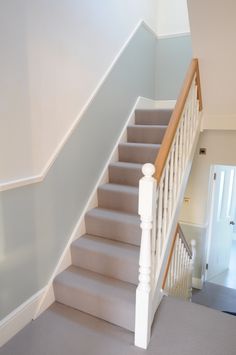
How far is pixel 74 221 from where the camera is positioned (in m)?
2.37

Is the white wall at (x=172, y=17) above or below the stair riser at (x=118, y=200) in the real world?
above

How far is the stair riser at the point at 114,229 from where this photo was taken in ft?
7.42

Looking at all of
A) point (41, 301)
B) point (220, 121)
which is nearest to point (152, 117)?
point (220, 121)

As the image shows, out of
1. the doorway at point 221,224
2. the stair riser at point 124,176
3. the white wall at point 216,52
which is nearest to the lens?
the white wall at point 216,52

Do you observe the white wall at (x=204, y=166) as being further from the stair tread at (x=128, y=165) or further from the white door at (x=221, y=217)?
the stair tread at (x=128, y=165)

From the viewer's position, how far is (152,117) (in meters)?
3.38

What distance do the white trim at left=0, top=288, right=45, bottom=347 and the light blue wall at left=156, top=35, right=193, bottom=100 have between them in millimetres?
3368

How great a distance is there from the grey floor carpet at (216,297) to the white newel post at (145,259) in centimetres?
264

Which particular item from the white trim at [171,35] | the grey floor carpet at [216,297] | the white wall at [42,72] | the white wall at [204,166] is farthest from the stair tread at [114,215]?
the white trim at [171,35]

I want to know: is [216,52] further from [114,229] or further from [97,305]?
[97,305]

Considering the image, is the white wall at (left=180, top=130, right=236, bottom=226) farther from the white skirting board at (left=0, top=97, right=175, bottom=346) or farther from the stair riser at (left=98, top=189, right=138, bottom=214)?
the stair riser at (left=98, top=189, right=138, bottom=214)

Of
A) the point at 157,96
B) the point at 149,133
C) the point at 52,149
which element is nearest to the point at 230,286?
the point at 149,133

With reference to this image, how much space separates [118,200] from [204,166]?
1760 mm

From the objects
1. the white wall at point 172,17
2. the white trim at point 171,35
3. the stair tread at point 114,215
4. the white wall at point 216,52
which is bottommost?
the stair tread at point 114,215
